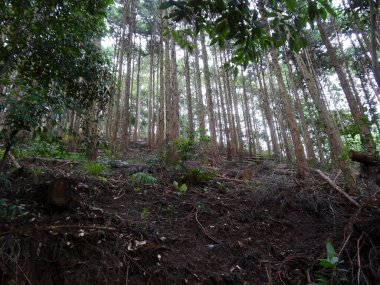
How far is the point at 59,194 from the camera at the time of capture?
328 cm

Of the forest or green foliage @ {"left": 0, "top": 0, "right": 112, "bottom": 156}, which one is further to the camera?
green foliage @ {"left": 0, "top": 0, "right": 112, "bottom": 156}

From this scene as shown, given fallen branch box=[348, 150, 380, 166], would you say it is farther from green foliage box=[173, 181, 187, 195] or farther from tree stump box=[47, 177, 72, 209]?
tree stump box=[47, 177, 72, 209]

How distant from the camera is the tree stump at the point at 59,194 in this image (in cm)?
324

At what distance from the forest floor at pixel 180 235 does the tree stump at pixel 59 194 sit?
78mm

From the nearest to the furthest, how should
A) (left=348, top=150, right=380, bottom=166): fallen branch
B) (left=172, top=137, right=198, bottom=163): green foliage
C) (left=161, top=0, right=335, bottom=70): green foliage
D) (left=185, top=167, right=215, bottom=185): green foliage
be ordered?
(left=161, top=0, right=335, bottom=70): green foliage
(left=348, top=150, right=380, bottom=166): fallen branch
(left=185, top=167, right=215, bottom=185): green foliage
(left=172, top=137, right=198, bottom=163): green foliage

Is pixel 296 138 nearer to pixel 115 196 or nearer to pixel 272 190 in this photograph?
pixel 272 190

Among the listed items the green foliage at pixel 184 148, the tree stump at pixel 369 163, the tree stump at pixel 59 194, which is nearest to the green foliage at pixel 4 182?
the tree stump at pixel 59 194

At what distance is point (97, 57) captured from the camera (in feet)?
13.7

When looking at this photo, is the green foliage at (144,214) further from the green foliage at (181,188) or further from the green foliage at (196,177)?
the green foliage at (196,177)

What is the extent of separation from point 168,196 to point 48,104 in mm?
2433

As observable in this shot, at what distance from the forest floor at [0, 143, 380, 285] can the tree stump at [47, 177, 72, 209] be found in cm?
8

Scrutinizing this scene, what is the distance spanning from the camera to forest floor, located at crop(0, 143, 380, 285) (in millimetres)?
2592

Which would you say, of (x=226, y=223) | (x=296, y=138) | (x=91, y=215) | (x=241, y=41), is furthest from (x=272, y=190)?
(x=241, y=41)

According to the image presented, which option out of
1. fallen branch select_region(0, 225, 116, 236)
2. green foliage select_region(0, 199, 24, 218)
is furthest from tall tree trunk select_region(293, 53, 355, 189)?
green foliage select_region(0, 199, 24, 218)
